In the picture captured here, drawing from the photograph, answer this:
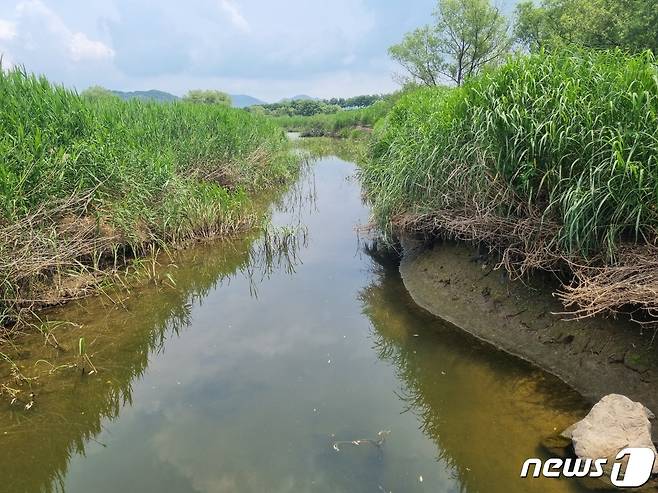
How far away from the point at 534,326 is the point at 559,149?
163cm

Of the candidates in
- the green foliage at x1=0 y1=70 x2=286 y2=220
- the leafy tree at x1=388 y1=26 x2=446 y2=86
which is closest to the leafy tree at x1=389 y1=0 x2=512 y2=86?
the leafy tree at x1=388 y1=26 x2=446 y2=86

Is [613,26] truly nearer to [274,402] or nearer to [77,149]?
[77,149]

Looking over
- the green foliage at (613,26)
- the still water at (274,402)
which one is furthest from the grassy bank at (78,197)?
the green foliage at (613,26)

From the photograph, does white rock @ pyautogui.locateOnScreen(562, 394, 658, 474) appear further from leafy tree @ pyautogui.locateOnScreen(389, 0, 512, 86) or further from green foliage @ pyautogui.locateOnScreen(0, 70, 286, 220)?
leafy tree @ pyautogui.locateOnScreen(389, 0, 512, 86)

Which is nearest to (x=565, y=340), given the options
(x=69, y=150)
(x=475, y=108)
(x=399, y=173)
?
(x=475, y=108)

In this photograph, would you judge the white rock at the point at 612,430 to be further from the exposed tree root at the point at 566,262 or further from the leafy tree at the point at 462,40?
the leafy tree at the point at 462,40

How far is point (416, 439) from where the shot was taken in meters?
3.30

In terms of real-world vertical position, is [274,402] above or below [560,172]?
below

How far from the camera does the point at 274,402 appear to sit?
12.2 feet

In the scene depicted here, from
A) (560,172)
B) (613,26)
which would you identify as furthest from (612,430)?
(613,26)

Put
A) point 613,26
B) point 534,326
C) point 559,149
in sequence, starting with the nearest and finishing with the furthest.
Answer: point 559,149
point 534,326
point 613,26

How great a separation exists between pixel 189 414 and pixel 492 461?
7.48 ft

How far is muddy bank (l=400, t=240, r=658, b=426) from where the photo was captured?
342 centimetres

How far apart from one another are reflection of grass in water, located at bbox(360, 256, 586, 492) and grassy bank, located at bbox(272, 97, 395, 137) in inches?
715
